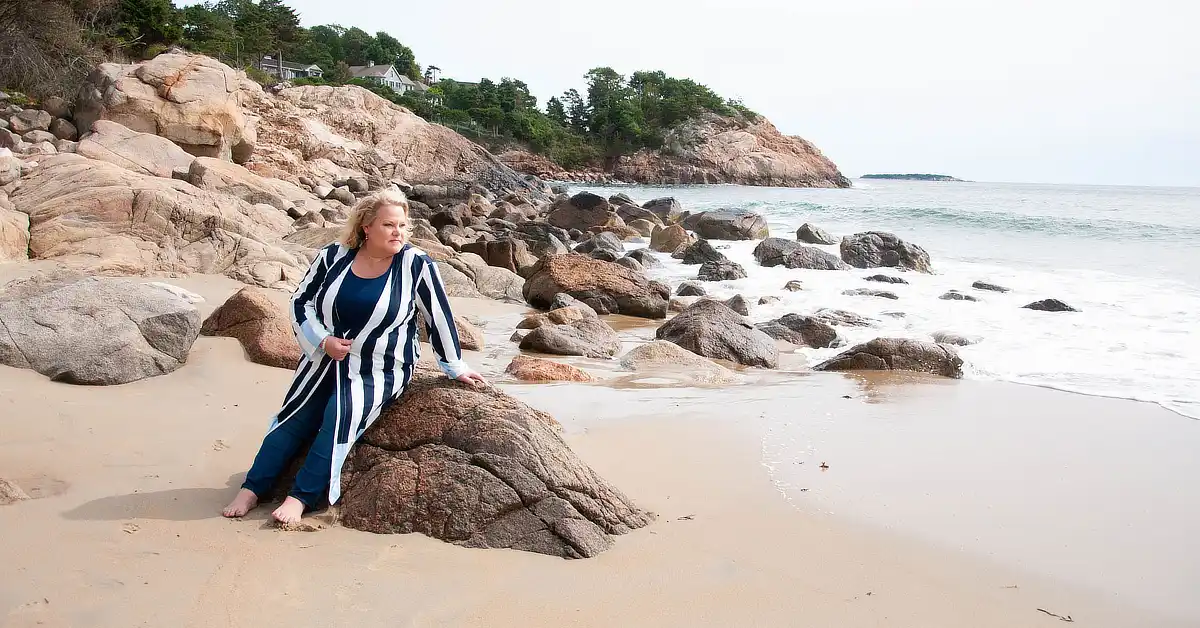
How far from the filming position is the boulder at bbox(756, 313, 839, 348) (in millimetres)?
9523

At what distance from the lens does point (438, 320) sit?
12.5 feet

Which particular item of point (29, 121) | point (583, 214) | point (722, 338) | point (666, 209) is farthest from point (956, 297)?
point (29, 121)

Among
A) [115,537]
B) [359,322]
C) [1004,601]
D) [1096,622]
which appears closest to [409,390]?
[359,322]

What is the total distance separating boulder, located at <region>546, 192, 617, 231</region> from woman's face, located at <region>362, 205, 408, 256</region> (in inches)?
738

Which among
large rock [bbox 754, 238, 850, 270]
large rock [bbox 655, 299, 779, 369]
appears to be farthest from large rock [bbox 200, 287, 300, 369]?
large rock [bbox 754, 238, 850, 270]

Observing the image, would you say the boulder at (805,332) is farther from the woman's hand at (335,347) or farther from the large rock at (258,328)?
the woman's hand at (335,347)

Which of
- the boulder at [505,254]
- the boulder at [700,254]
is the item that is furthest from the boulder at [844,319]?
the boulder at [700,254]

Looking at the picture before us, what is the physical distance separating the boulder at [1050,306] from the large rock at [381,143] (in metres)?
24.4

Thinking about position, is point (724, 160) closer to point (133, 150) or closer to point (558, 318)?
point (133, 150)

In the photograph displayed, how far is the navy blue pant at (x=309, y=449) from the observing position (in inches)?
136

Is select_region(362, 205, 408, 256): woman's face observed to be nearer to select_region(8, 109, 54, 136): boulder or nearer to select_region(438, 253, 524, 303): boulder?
select_region(438, 253, 524, 303): boulder

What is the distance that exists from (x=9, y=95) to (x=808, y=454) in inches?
835

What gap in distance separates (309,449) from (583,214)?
19.5 meters

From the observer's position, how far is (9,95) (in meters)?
19.4
